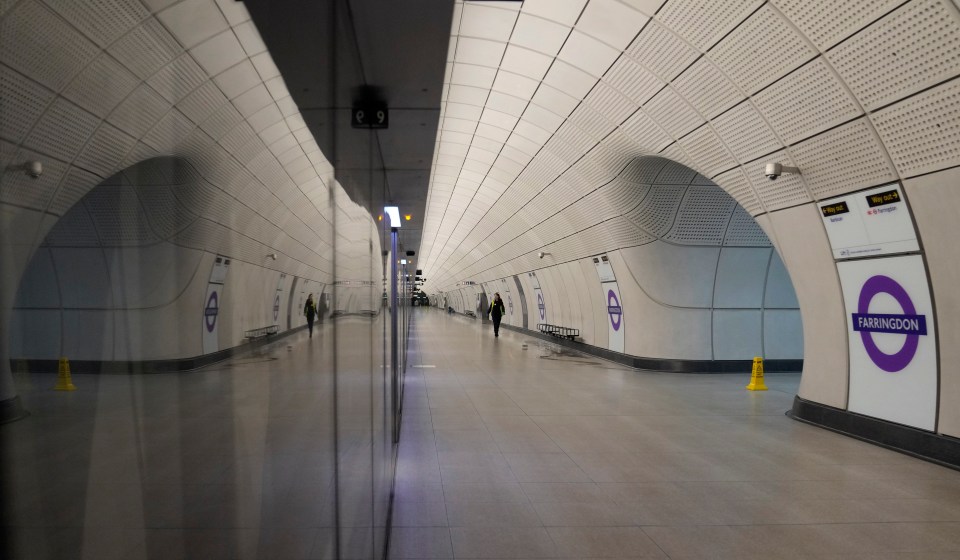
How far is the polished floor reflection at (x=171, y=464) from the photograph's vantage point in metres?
0.49

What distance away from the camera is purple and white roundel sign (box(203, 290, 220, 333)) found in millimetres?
745

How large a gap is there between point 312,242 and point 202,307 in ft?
2.47

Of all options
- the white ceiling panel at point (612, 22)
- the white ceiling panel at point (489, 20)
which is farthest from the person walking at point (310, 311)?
the white ceiling panel at point (489, 20)

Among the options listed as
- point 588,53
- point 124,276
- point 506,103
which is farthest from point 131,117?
point 506,103

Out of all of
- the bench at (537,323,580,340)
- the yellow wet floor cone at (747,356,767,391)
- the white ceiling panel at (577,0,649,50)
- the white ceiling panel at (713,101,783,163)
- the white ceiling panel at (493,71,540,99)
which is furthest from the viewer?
the bench at (537,323,580,340)

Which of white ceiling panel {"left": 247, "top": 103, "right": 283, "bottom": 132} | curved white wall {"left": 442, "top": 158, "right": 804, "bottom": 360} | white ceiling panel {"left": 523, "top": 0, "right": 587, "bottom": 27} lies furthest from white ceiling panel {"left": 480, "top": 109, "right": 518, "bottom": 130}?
white ceiling panel {"left": 247, "top": 103, "right": 283, "bottom": 132}

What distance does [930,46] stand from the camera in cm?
593

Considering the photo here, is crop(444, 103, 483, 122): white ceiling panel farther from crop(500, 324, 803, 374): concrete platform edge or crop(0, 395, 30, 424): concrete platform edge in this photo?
crop(0, 395, 30, 424): concrete platform edge

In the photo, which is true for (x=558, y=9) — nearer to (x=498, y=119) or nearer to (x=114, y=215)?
(x=498, y=119)

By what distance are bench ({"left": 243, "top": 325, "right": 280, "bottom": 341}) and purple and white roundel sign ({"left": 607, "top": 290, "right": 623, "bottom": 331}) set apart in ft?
56.9

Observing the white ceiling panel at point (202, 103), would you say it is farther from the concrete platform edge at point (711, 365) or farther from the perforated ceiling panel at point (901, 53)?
the concrete platform edge at point (711, 365)

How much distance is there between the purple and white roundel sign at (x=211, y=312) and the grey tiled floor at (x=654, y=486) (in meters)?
4.21

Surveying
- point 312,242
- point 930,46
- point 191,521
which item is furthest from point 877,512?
point 191,521

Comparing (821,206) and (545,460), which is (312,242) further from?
(821,206)
